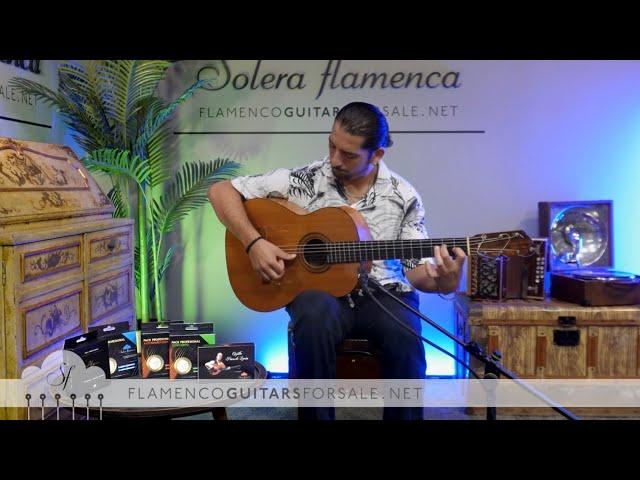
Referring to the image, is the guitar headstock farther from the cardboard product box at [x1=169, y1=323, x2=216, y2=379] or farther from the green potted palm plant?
the green potted palm plant

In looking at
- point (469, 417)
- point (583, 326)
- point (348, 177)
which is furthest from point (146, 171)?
point (583, 326)

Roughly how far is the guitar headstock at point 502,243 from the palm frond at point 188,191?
1.70m

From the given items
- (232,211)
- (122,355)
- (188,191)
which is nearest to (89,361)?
(122,355)

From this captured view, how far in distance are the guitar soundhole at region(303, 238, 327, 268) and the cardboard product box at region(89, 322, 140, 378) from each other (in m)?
0.87

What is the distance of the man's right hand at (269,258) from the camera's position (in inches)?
111

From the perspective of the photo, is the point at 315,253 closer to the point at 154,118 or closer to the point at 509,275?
the point at 509,275

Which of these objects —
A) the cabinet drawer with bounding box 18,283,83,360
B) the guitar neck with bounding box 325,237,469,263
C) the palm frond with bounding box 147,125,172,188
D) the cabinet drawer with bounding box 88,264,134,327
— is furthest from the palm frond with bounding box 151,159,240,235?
the guitar neck with bounding box 325,237,469,263

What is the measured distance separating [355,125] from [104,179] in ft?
6.08

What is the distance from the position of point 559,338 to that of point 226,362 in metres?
2.00

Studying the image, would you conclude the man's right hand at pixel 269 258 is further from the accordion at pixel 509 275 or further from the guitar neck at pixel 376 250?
the accordion at pixel 509 275

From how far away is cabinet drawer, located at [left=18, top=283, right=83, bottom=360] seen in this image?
2.43 meters

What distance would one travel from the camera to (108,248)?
3.20 m
